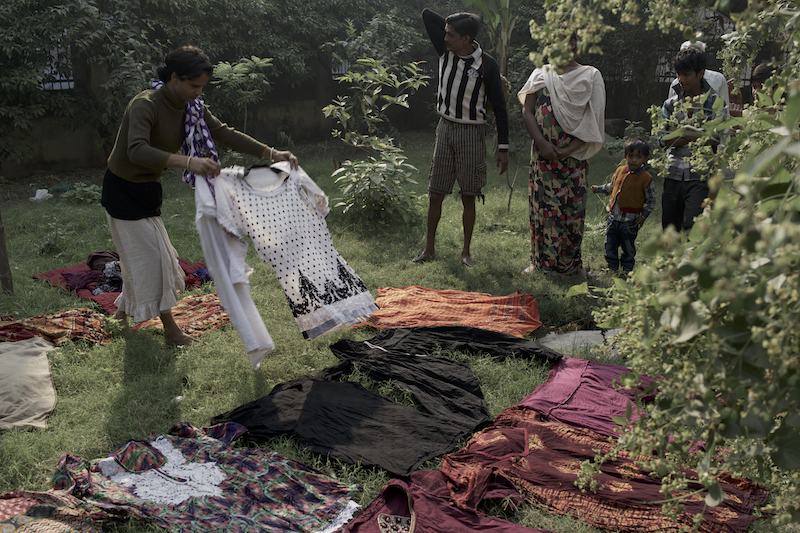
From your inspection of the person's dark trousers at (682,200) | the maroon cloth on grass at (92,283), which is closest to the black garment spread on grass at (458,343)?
the person's dark trousers at (682,200)

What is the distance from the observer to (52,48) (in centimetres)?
798

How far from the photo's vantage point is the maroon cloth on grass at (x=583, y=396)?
3.06m

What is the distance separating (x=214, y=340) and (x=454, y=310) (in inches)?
70.1

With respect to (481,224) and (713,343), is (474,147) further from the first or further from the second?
(713,343)

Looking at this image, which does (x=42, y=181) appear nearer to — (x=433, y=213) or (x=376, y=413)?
(x=433, y=213)

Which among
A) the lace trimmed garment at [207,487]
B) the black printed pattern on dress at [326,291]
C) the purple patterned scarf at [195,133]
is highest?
the purple patterned scarf at [195,133]

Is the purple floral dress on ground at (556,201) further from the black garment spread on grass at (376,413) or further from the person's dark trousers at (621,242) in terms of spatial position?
the black garment spread on grass at (376,413)

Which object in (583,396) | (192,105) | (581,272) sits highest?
(192,105)

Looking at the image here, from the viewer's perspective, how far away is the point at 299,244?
359 centimetres

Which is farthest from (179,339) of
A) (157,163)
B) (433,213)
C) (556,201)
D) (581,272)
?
(581,272)

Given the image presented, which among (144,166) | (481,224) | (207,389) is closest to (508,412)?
(207,389)

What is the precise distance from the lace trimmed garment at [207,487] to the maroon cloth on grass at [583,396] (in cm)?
121

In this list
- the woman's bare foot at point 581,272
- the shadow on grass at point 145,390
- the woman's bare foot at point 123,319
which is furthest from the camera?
the woman's bare foot at point 581,272

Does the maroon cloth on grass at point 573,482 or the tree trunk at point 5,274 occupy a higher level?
the tree trunk at point 5,274
